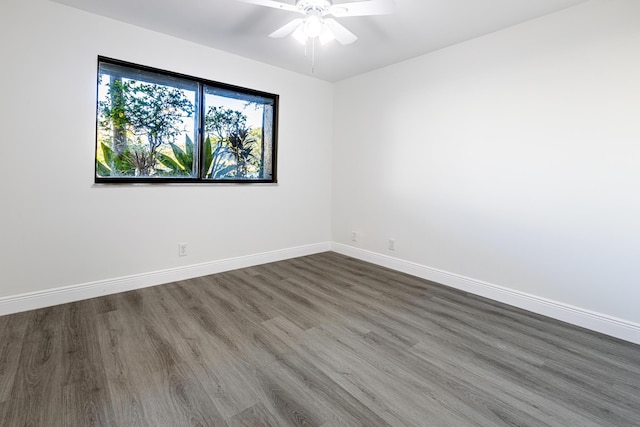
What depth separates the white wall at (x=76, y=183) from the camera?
235 cm

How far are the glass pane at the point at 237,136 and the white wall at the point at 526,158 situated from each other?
57.1 inches

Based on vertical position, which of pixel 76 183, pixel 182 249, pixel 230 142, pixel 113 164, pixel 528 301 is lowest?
pixel 528 301

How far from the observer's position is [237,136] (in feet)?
11.9

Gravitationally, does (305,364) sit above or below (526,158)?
below

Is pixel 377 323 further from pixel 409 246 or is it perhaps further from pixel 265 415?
pixel 409 246

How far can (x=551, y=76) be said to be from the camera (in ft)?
8.16

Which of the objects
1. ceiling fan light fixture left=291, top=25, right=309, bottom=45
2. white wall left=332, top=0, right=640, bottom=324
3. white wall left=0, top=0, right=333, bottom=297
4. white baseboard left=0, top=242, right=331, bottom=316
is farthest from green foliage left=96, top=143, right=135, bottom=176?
white wall left=332, top=0, right=640, bottom=324

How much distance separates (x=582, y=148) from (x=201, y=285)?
3582 mm

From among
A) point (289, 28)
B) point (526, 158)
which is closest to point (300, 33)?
point (289, 28)

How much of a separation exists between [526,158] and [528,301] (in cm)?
127

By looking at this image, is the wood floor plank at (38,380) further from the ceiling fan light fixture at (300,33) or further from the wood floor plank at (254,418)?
the ceiling fan light fixture at (300,33)

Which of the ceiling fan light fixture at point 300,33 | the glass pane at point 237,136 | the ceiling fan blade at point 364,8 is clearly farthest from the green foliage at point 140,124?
the ceiling fan blade at point 364,8

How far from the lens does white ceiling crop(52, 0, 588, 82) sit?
7.89 feet

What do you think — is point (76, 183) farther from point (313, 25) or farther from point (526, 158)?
point (526, 158)
